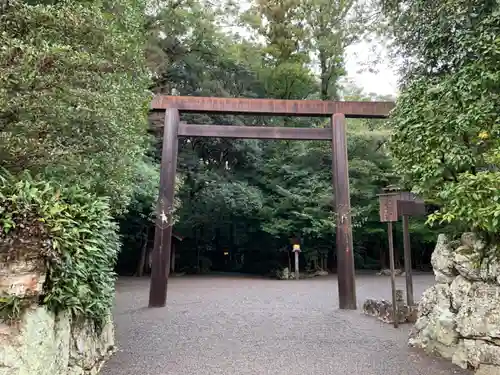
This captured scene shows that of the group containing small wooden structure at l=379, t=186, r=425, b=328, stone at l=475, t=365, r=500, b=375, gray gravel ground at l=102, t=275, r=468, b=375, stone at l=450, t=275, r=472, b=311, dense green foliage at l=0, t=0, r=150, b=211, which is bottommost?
gray gravel ground at l=102, t=275, r=468, b=375

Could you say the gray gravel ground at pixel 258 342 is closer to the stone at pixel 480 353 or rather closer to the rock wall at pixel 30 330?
the stone at pixel 480 353

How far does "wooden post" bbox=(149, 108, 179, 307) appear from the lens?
6305 mm

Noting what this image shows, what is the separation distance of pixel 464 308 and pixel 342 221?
10.6 ft

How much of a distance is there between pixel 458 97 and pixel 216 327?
4.33 meters

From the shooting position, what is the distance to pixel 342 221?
6535mm

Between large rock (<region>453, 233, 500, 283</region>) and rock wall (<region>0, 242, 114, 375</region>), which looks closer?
rock wall (<region>0, 242, 114, 375</region>)

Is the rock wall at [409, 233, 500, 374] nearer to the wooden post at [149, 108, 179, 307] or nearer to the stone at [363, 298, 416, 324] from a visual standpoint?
the stone at [363, 298, 416, 324]

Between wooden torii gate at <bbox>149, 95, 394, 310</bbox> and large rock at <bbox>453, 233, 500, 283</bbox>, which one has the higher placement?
wooden torii gate at <bbox>149, 95, 394, 310</bbox>

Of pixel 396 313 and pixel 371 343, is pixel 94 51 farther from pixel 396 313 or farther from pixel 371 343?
pixel 396 313

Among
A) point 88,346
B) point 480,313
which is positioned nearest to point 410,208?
point 480,313

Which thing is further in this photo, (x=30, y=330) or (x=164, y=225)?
(x=164, y=225)

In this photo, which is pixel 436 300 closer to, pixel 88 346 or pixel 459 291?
pixel 459 291

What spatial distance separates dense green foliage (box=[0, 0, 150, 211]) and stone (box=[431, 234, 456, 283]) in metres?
3.84

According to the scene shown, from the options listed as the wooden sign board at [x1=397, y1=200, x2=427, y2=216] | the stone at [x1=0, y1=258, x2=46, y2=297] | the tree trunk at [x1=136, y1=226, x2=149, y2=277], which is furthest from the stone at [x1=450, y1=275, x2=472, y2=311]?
the tree trunk at [x1=136, y1=226, x2=149, y2=277]
